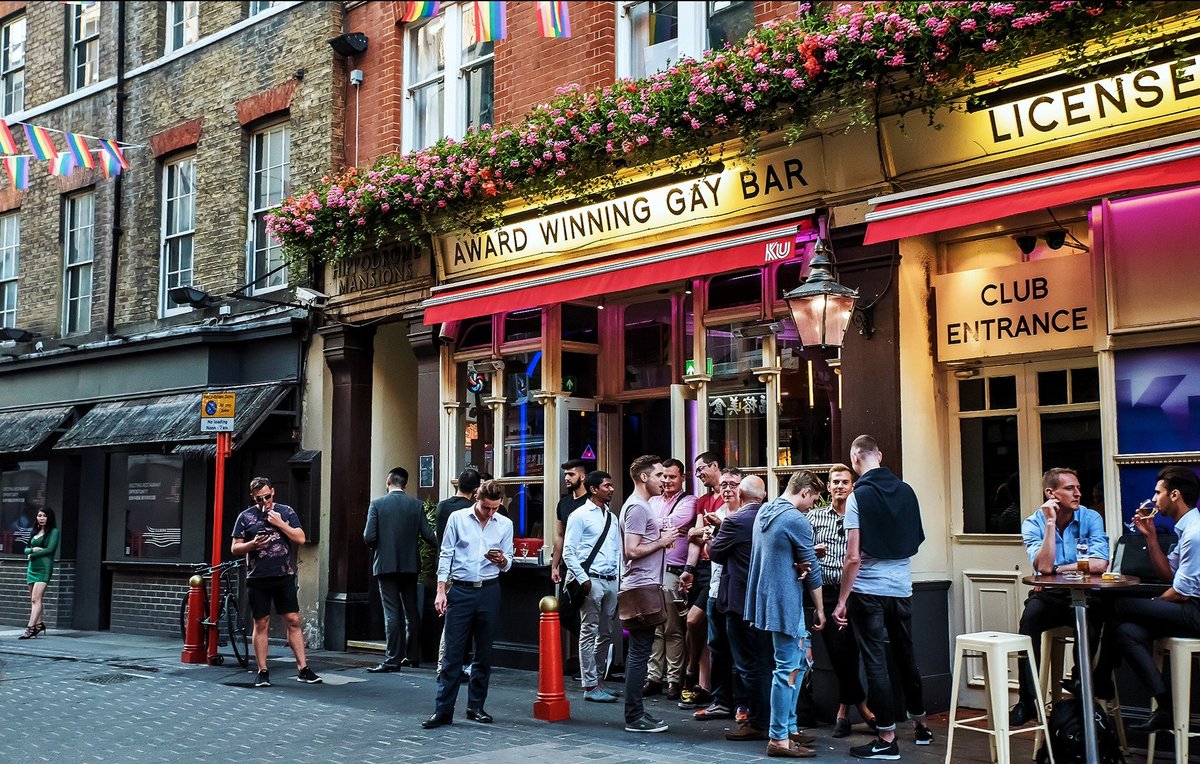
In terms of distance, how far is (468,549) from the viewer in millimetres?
9531

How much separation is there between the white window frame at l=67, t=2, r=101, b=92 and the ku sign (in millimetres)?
15375

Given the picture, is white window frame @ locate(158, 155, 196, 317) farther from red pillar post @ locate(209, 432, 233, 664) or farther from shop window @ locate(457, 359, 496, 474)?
shop window @ locate(457, 359, 496, 474)

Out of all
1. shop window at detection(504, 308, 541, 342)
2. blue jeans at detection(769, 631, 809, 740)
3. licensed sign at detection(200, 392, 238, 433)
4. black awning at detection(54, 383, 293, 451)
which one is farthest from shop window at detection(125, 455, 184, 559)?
blue jeans at detection(769, 631, 809, 740)

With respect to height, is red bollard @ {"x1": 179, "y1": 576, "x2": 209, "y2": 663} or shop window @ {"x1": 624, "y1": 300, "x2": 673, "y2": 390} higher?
shop window @ {"x1": 624, "y1": 300, "x2": 673, "y2": 390}

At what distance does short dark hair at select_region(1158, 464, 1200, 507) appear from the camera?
7.73 meters

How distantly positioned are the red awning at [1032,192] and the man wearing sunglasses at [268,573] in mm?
6167

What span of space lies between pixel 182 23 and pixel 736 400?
38.4ft

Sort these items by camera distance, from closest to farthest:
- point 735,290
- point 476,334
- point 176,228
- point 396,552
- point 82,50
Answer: point 735,290 → point 396,552 → point 476,334 → point 176,228 → point 82,50

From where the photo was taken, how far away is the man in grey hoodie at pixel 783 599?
8.07m

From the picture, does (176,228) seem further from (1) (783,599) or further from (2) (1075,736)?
(2) (1075,736)

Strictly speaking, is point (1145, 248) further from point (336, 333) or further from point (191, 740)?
point (336, 333)

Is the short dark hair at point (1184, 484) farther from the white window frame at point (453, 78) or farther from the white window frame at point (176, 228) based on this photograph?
the white window frame at point (176, 228)

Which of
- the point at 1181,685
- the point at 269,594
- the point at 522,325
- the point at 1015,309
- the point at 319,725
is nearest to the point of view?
the point at 1181,685

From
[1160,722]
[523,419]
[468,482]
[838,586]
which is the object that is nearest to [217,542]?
[523,419]
